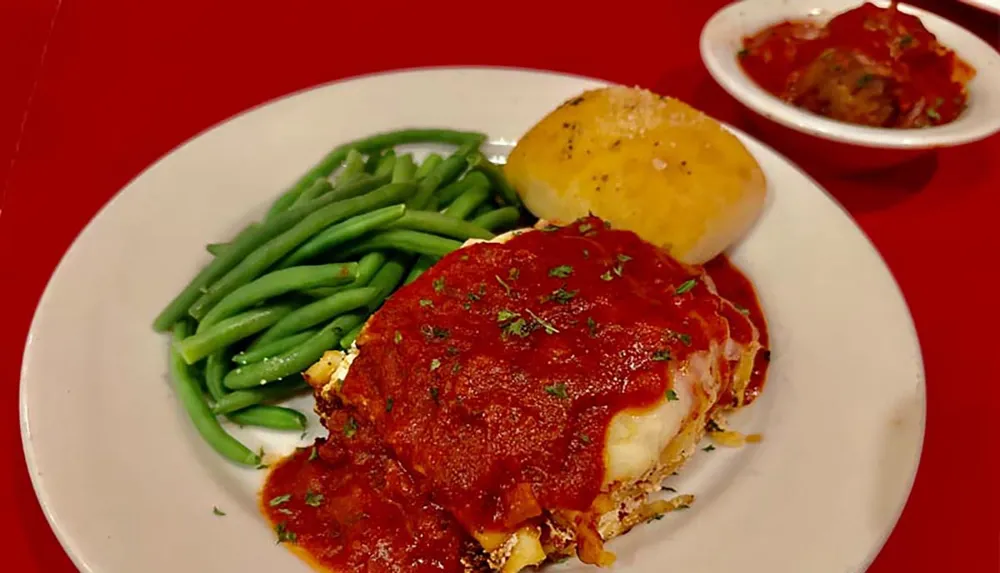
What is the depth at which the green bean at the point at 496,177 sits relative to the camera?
323 centimetres

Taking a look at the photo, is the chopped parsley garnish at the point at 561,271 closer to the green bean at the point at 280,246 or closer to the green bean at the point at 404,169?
the green bean at the point at 280,246

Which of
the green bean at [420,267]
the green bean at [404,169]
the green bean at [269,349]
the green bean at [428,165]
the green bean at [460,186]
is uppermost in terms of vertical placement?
the green bean at [404,169]

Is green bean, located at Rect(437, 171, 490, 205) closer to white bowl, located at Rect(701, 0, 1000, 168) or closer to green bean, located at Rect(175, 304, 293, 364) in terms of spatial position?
green bean, located at Rect(175, 304, 293, 364)

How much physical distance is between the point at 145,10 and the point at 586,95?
2.68 m

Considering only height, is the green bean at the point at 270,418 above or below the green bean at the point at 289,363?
below

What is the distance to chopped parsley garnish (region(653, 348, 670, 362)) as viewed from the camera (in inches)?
88.8

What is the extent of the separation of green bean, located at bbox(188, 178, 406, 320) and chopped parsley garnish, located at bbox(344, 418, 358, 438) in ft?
2.30

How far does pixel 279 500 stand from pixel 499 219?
137 cm

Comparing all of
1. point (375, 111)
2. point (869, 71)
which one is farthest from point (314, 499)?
point (869, 71)

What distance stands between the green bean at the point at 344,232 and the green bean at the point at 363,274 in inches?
3.6

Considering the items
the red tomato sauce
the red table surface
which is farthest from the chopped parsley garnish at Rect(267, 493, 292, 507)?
the red tomato sauce

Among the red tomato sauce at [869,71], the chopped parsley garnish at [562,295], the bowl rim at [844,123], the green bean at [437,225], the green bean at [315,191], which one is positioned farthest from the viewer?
the red tomato sauce at [869,71]

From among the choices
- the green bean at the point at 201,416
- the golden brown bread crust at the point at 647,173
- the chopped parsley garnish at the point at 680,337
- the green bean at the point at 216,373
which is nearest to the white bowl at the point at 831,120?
the golden brown bread crust at the point at 647,173

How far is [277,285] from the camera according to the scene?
8.89 ft
